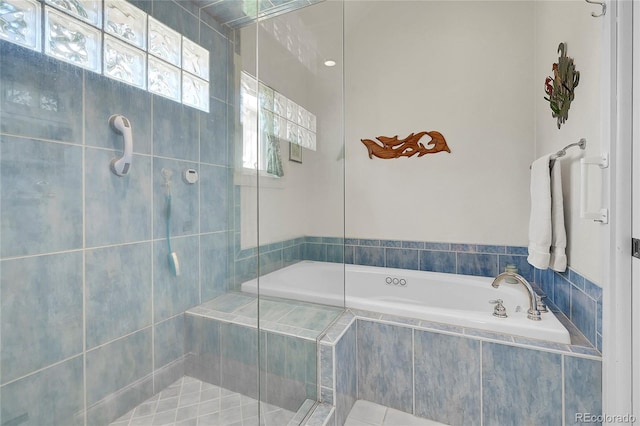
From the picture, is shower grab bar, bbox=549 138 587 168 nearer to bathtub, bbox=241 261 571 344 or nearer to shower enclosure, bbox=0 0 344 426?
bathtub, bbox=241 261 571 344

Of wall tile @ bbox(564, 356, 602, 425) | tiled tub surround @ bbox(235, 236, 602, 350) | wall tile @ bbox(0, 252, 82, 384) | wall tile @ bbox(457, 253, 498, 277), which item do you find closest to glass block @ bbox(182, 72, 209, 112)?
tiled tub surround @ bbox(235, 236, 602, 350)

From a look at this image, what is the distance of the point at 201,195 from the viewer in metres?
1.83

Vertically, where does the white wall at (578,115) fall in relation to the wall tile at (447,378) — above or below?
above

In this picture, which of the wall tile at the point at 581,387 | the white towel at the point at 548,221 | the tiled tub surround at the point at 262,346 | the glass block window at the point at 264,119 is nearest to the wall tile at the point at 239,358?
the tiled tub surround at the point at 262,346

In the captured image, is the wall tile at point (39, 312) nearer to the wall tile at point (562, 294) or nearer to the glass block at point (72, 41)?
the glass block at point (72, 41)

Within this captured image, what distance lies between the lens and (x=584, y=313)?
1.33 meters

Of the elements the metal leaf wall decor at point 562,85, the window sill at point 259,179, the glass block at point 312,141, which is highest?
the metal leaf wall decor at point 562,85

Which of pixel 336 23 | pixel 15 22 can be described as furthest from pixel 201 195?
pixel 336 23

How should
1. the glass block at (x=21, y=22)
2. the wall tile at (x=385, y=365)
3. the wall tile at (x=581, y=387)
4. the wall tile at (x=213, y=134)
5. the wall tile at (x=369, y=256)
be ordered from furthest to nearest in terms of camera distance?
the wall tile at (x=369, y=256) < the wall tile at (x=213, y=134) < the wall tile at (x=385, y=365) < the wall tile at (x=581, y=387) < the glass block at (x=21, y=22)

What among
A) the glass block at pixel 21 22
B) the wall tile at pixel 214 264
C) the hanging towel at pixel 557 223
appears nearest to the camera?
the glass block at pixel 21 22

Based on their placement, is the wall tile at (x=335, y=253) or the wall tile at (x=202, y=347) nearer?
the wall tile at (x=202, y=347)

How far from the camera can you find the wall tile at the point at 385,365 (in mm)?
1457

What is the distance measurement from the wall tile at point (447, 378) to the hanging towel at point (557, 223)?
73 centimetres

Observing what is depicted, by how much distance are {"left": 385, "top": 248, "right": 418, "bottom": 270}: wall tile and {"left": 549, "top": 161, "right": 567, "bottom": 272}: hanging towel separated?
3.18ft
